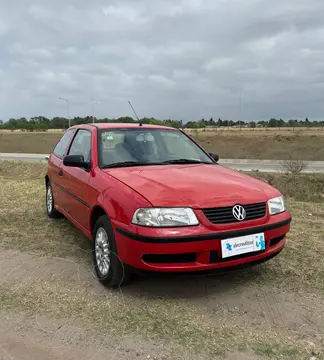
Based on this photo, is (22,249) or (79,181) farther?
(22,249)

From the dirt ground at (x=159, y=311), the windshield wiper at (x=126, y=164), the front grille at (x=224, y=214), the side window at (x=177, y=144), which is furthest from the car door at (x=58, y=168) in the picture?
the front grille at (x=224, y=214)

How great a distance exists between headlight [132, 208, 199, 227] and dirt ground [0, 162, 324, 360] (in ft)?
1.62

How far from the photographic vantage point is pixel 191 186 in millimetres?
3430

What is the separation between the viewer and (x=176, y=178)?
366 centimetres

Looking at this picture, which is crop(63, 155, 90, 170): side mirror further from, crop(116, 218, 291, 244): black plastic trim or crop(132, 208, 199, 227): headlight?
crop(132, 208, 199, 227): headlight

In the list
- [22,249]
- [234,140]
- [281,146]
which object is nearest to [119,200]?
[22,249]

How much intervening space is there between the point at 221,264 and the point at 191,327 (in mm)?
587

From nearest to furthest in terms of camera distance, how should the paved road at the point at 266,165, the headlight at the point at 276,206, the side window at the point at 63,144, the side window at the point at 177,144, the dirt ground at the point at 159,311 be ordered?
1. the dirt ground at the point at 159,311
2. the headlight at the point at 276,206
3. the side window at the point at 177,144
4. the side window at the point at 63,144
5. the paved road at the point at 266,165

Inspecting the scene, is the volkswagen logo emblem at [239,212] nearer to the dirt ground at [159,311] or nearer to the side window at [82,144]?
the dirt ground at [159,311]

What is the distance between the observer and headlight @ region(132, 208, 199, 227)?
3111 mm

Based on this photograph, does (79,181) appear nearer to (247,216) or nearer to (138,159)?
(138,159)

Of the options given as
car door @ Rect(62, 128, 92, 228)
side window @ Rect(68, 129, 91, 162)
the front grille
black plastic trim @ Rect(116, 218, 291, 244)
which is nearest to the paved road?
side window @ Rect(68, 129, 91, 162)

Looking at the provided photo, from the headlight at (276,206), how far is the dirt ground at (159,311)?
74 cm

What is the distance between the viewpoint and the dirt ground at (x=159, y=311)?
265 cm
